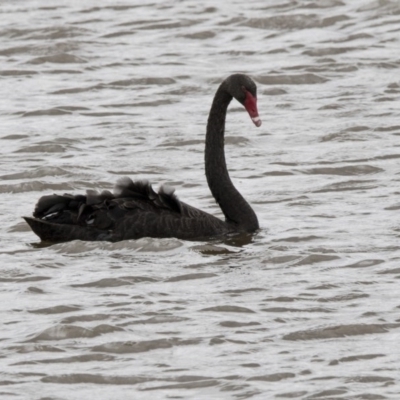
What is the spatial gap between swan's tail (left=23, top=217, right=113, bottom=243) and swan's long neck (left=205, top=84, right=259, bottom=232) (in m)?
0.91

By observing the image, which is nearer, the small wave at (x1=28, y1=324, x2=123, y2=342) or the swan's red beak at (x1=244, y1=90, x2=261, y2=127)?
the small wave at (x1=28, y1=324, x2=123, y2=342)

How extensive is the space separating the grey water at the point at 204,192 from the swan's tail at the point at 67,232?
6 cm

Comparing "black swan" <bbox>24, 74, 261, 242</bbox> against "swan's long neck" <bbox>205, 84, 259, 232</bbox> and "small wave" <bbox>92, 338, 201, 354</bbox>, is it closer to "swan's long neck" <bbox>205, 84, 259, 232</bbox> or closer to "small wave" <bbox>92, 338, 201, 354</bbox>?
"swan's long neck" <bbox>205, 84, 259, 232</bbox>

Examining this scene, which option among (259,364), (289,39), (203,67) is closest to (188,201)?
(259,364)

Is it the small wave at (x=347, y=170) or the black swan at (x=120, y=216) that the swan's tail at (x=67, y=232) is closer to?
the black swan at (x=120, y=216)

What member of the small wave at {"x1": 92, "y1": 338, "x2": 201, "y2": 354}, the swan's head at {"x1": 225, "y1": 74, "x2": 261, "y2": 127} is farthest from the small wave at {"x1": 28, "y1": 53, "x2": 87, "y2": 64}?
the small wave at {"x1": 92, "y1": 338, "x2": 201, "y2": 354}

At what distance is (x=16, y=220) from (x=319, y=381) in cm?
376

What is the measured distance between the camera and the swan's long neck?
9.91 m

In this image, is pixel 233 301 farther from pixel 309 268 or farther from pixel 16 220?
pixel 16 220

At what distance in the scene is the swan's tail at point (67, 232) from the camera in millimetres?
9383

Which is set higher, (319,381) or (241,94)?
(241,94)

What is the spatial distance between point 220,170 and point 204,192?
115cm

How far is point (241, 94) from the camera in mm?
9773

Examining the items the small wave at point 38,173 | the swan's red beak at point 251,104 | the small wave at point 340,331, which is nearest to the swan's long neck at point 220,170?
the swan's red beak at point 251,104
